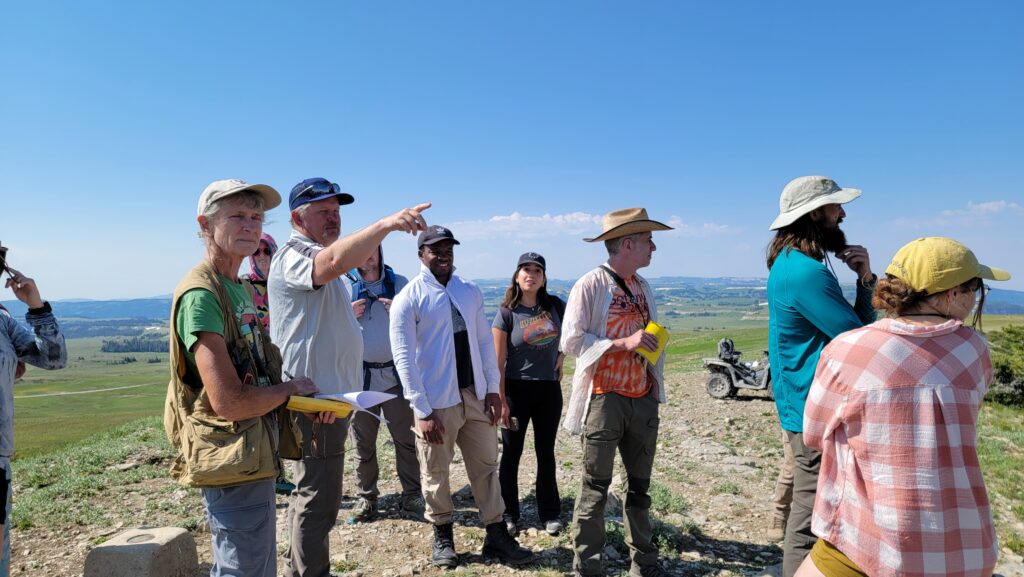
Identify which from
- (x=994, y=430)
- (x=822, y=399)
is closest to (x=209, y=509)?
(x=822, y=399)

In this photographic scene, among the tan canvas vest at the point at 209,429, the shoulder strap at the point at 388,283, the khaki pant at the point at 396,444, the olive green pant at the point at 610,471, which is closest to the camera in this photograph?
the tan canvas vest at the point at 209,429

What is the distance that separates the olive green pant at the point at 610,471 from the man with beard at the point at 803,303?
950mm

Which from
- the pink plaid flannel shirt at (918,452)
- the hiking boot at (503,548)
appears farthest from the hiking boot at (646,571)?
the pink plaid flannel shirt at (918,452)

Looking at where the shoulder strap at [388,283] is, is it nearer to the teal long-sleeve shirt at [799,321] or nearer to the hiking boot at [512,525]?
the hiking boot at [512,525]

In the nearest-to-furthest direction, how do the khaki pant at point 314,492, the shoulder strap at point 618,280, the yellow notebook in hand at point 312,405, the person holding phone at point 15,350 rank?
the yellow notebook in hand at point 312,405 → the person holding phone at point 15,350 → the khaki pant at point 314,492 → the shoulder strap at point 618,280

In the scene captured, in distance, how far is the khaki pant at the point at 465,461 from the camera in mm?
4133

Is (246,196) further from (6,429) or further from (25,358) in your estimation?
(25,358)

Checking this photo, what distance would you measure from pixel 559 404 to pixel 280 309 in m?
2.94

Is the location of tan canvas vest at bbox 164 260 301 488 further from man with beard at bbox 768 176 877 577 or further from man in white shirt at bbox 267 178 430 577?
man with beard at bbox 768 176 877 577

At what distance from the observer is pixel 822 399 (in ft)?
7.60

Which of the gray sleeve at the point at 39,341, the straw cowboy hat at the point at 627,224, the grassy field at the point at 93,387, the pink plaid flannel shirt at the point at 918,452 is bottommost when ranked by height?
the grassy field at the point at 93,387

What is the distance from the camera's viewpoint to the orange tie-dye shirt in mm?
3773

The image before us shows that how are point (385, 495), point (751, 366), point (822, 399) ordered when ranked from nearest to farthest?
point (822, 399) → point (385, 495) → point (751, 366)

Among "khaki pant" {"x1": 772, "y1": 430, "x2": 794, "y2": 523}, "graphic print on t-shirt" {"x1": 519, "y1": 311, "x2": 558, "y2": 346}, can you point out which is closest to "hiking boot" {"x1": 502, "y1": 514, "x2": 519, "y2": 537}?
"graphic print on t-shirt" {"x1": 519, "y1": 311, "x2": 558, "y2": 346}
